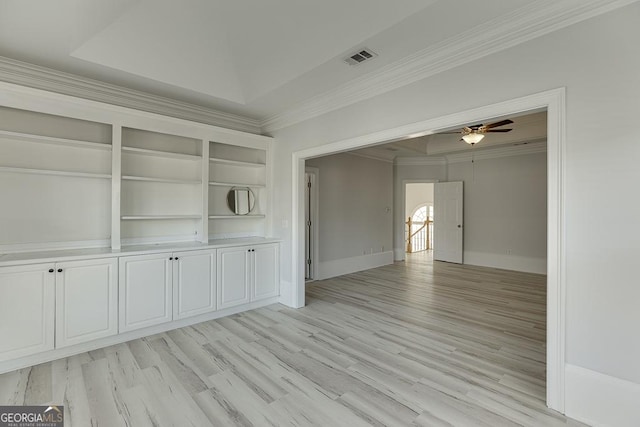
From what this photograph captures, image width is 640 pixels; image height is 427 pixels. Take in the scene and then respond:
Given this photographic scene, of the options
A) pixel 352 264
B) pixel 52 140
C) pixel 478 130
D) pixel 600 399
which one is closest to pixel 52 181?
pixel 52 140

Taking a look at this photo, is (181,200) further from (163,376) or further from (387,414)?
(387,414)

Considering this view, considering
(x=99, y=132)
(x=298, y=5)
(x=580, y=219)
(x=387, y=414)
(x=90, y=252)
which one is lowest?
(x=387, y=414)

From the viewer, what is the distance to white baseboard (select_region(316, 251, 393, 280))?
6199 millimetres

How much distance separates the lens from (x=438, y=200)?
8.38 meters

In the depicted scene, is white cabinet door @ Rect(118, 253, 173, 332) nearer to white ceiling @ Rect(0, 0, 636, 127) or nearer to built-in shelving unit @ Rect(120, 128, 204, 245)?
built-in shelving unit @ Rect(120, 128, 204, 245)

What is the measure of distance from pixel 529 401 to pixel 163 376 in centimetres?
291

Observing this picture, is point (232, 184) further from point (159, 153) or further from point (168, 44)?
point (168, 44)

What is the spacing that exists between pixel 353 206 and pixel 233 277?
357 cm

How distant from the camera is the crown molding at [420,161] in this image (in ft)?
27.5

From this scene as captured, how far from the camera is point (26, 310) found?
105 inches

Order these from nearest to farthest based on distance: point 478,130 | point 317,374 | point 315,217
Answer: point 317,374, point 478,130, point 315,217

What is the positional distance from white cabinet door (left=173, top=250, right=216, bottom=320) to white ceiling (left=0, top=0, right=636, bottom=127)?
2.03m

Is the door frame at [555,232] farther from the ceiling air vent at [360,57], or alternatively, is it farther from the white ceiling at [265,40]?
the ceiling air vent at [360,57]

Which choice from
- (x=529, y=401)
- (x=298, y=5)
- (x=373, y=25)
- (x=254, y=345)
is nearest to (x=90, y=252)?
(x=254, y=345)
